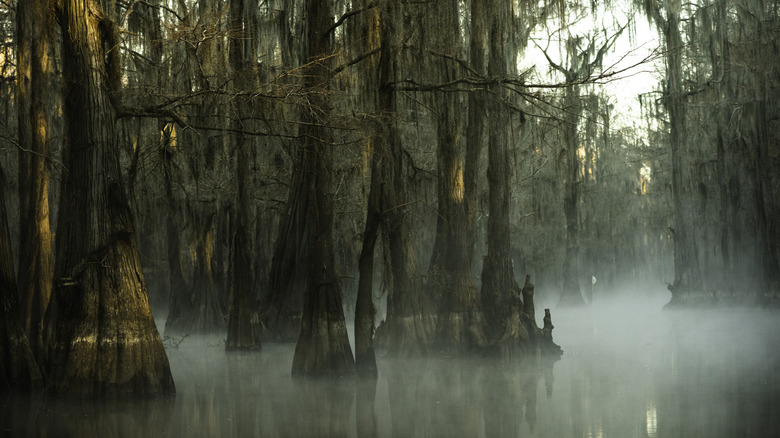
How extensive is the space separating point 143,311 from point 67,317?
0.99m

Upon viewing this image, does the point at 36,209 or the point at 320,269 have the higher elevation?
the point at 36,209

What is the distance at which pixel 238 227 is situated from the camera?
19812 mm

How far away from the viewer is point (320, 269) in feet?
45.4

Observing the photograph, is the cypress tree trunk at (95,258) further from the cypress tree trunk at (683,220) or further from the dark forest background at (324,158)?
the cypress tree trunk at (683,220)

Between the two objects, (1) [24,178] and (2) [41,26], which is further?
(1) [24,178]

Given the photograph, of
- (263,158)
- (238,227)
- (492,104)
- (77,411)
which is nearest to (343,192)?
(263,158)

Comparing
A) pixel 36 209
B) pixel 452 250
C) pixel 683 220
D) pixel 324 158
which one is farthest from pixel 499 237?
pixel 683 220

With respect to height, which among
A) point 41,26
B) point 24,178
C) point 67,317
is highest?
point 41,26

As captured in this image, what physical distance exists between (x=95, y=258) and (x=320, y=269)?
142 inches

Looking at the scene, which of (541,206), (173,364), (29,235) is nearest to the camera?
(29,235)

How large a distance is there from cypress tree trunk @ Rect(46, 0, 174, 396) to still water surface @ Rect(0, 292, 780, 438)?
0.44 metres

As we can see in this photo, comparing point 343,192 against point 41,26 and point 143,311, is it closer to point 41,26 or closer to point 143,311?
point 41,26

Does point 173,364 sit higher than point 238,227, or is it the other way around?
point 238,227

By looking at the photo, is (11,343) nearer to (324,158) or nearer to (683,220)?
(324,158)
